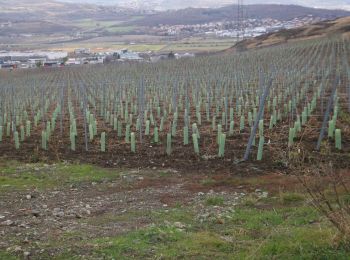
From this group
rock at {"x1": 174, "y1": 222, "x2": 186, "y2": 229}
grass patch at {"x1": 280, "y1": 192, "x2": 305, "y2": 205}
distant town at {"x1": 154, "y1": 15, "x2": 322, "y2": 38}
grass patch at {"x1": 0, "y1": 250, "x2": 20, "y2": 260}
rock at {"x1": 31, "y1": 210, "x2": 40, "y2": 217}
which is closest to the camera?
grass patch at {"x1": 0, "y1": 250, "x2": 20, "y2": 260}

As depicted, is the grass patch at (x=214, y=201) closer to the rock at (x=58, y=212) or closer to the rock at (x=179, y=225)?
the rock at (x=179, y=225)

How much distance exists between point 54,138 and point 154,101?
252 inches

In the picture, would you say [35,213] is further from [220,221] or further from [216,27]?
[216,27]

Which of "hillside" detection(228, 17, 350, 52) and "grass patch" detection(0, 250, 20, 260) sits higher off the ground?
"grass patch" detection(0, 250, 20, 260)

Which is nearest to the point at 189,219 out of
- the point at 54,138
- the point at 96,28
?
the point at 54,138

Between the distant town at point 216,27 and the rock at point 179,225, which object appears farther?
the distant town at point 216,27

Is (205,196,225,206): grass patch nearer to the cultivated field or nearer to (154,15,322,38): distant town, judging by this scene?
the cultivated field

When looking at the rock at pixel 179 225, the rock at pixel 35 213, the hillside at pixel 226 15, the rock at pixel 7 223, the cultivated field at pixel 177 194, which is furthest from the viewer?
the hillside at pixel 226 15

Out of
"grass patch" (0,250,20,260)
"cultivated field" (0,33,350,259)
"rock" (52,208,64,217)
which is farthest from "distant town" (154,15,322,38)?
"grass patch" (0,250,20,260)

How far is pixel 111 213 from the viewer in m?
8.21

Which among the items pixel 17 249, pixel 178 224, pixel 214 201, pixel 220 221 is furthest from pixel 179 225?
pixel 17 249

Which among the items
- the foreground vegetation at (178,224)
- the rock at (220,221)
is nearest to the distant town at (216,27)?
the foreground vegetation at (178,224)

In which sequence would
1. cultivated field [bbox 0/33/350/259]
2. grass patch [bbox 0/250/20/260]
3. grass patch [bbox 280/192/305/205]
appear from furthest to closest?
1. grass patch [bbox 280/192/305/205]
2. cultivated field [bbox 0/33/350/259]
3. grass patch [bbox 0/250/20/260]

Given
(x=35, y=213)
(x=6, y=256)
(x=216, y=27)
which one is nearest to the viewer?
(x=6, y=256)
